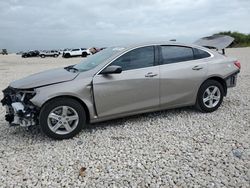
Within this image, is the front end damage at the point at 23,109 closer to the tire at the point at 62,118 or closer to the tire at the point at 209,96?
the tire at the point at 62,118

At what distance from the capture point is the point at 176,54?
17.3ft

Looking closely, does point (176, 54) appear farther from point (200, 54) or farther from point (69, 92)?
point (69, 92)

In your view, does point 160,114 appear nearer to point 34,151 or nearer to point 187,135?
point 187,135

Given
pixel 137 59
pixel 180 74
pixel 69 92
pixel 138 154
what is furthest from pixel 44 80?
pixel 180 74

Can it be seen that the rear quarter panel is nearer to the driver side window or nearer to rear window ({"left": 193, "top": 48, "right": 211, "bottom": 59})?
rear window ({"left": 193, "top": 48, "right": 211, "bottom": 59})

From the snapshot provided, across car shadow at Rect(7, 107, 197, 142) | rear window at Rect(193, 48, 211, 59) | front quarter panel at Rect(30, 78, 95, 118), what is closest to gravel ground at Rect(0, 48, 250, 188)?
car shadow at Rect(7, 107, 197, 142)

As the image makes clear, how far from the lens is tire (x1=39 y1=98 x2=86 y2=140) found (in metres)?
4.24

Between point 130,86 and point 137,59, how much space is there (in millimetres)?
552

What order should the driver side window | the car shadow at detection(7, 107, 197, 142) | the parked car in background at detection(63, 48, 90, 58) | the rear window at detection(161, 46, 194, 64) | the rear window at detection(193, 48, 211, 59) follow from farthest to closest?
the parked car in background at detection(63, 48, 90, 58)
the rear window at detection(193, 48, 211, 59)
the rear window at detection(161, 46, 194, 64)
the driver side window
the car shadow at detection(7, 107, 197, 142)

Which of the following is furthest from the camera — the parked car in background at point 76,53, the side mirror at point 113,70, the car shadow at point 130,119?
the parked car in background at point 76,53

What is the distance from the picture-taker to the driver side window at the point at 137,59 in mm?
4812

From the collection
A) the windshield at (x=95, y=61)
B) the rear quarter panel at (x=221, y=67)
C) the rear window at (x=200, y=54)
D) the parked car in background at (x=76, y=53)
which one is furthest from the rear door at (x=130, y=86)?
the parked car in background at (x=76, y=53)

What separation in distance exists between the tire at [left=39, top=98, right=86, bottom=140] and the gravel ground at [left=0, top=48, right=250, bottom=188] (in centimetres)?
16

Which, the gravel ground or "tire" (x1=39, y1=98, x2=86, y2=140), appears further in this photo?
"tire" (x1=39, y1=98, x2=86, y2=140)
